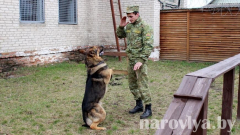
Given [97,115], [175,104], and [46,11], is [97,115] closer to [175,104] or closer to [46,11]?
[175,104]

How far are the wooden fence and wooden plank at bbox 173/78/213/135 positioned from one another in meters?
9.31

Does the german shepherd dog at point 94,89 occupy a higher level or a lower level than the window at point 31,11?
lower

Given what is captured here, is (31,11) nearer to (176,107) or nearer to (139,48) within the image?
(139,48)

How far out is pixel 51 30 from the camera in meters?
10.3

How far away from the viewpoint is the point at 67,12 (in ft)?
36.6

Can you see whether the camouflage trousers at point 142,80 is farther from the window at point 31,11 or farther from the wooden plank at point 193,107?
the window at point 31,11

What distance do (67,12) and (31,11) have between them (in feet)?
6.10

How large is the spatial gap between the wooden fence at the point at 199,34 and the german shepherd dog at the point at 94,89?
7.75 metres

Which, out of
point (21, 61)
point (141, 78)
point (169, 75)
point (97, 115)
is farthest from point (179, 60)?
point (97, 115)

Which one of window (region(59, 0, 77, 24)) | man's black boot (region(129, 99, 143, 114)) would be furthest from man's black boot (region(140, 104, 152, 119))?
window (region(59, 0, 77, 24))

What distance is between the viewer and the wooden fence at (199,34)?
10617 mm

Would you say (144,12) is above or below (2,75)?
above

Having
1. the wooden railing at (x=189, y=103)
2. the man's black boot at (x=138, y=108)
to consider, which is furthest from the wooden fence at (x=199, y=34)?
the wooden railing at (x=189, y=103)

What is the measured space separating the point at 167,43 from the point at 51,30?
483 centimetres
